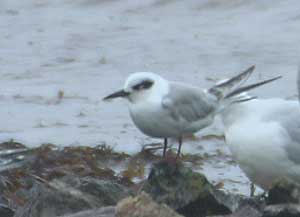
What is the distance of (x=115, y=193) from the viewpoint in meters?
6.56

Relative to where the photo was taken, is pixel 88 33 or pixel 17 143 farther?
pixel 88 33

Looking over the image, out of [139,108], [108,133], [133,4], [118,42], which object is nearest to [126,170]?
[139,108]

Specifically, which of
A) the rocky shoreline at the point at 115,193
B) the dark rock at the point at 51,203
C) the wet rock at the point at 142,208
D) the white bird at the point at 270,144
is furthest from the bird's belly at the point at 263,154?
the wet rock at the point at 142,208

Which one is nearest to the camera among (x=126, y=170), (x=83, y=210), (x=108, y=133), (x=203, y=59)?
(x=83, y=210)

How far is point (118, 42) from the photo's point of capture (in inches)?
504

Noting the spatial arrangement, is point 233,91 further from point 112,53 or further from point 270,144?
point 112,53

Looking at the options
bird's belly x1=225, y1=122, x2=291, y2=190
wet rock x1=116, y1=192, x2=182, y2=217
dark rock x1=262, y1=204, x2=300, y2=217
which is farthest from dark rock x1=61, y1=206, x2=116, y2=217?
bird's belly x1=225, y1=122, x2=291, y2=190

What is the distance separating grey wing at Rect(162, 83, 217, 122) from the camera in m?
7.39

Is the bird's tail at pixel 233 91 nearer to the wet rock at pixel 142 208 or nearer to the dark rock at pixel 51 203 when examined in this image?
the dark rock at pixel 51 203

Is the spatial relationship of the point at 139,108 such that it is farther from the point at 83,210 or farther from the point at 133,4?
the point at 133,4

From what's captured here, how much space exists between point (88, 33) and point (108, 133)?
4253 millimetres

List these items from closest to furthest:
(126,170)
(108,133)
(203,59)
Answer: (126,170) < (108,133) < (203,59)

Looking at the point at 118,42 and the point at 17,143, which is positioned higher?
the point at 17,143

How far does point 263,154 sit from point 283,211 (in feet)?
3.59
